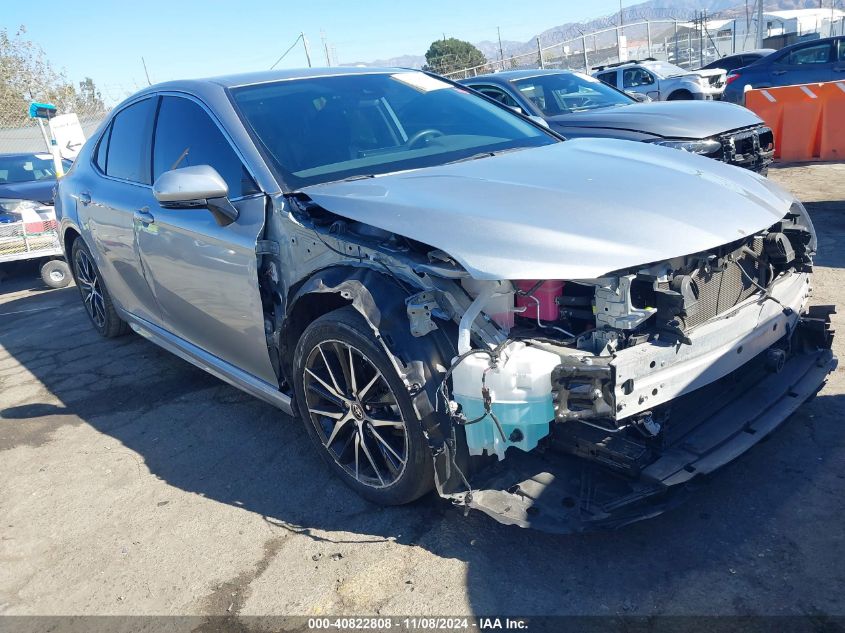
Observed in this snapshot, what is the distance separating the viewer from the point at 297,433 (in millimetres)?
3852

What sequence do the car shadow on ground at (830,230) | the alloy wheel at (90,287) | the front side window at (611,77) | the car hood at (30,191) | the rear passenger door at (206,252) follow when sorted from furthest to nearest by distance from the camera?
the front side window at (611,77) < the car hood at (30,191) < the car shadow on ground at (830,230) < the alloy wheel at (90,287) < the rear passenger door at (206,252)

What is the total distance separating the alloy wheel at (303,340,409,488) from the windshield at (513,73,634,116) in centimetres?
623

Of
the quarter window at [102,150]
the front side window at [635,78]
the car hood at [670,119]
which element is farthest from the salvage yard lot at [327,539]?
the front side window at [635,78]

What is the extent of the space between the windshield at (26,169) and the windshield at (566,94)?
25.5ft

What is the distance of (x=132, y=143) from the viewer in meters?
4.39

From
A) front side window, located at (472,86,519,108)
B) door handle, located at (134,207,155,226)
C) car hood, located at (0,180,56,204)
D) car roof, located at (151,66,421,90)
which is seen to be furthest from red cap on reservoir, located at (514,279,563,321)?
car hood, located at (0,180,56,204)

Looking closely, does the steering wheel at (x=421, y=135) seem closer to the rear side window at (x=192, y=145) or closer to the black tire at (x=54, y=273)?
the rear side window at (x=192, y=145)

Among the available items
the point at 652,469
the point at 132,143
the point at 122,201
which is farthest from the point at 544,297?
the point at 132,143

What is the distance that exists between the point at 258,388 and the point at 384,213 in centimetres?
132

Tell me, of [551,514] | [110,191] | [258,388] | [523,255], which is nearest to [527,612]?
[551,514]

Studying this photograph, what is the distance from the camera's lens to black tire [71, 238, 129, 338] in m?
5.41

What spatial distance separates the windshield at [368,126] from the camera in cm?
329

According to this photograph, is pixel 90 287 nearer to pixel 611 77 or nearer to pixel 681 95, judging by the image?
pixel 681 95

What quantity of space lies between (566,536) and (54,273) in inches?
313
